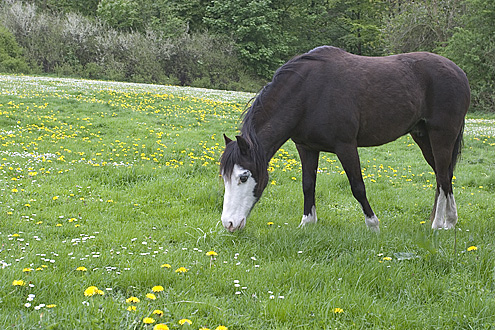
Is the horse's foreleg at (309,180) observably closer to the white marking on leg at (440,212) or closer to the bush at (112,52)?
the white marking on leg at (440,212)

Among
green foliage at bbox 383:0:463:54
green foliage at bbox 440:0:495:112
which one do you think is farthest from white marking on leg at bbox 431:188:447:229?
green foliage at bbox 383:0:463:54

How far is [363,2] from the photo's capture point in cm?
5122

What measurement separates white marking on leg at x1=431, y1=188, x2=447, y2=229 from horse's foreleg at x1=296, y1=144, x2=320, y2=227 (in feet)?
5.66

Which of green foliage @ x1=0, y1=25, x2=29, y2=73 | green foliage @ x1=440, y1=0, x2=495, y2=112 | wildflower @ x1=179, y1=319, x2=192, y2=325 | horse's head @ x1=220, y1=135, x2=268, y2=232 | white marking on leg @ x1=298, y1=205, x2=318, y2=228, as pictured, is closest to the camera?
wildflower @ x1=179, y1=319, x2=192, y2=325

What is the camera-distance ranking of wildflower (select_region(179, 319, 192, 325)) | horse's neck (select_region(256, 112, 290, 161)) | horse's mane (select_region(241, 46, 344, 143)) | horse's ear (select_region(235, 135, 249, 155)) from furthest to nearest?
horse's neck (select_region(256, 112, 290, 161)) → horse's mane (select_region(241, 46, 344, 143)) → horse's ear (select_region(235, 135, 249, 155)) → wildflower (select_region(179, 319, 192, 325))

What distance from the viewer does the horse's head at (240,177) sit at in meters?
4.71

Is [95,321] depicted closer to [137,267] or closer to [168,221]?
[137,267]

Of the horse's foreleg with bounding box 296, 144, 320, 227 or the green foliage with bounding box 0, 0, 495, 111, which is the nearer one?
the horse's foreleg with bounding box 296, 144, 320, 227

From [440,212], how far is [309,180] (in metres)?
1.93

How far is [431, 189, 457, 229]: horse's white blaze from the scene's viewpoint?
20.0 feet

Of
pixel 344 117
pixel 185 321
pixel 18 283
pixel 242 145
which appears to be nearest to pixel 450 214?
pixel 344 117

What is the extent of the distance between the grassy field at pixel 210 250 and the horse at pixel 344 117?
51 cm

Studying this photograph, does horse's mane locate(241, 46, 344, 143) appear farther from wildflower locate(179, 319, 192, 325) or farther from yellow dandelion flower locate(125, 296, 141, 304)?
wildflower locate(179, 319, 192, 325)

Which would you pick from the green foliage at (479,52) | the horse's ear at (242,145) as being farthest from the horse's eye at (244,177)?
the green foliage at (479,52)
